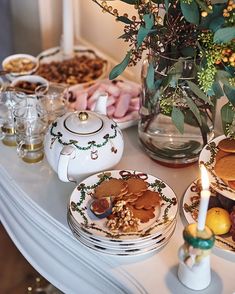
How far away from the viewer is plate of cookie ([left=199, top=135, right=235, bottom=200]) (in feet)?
3.08

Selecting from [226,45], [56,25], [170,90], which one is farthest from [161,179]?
[56,25]

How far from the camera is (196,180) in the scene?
1081mm

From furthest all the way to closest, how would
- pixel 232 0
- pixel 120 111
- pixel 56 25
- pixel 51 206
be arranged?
pixel 56 25
pixel 120 111
pixel 51 206
pixel 232 0

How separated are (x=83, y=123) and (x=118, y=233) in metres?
0.25

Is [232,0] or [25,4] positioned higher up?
[232,0]

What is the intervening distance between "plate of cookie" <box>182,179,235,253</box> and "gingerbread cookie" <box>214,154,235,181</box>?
47 millimetres

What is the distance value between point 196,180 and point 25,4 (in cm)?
117

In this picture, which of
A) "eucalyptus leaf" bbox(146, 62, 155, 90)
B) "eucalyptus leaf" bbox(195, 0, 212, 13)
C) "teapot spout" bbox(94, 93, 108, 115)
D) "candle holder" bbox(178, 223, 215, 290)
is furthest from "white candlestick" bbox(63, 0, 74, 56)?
"candle holder" bbox(178, 223, 215, 290)

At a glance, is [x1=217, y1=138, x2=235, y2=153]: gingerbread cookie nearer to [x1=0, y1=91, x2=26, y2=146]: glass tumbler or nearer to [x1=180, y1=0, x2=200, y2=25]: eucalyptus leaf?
[x1=180, y1=0, x2=200, y2=25]: eucalyptus leaf

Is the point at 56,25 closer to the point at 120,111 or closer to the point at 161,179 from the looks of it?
the point at 120,111

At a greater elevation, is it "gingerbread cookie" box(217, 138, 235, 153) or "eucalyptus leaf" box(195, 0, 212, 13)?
"eucalyptus leaf" box(195, 0, 212, 13)

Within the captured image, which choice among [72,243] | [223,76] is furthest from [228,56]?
[72,243]

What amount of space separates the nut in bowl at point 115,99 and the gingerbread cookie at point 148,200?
317 mm

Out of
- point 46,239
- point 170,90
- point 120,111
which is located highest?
point 170,90
